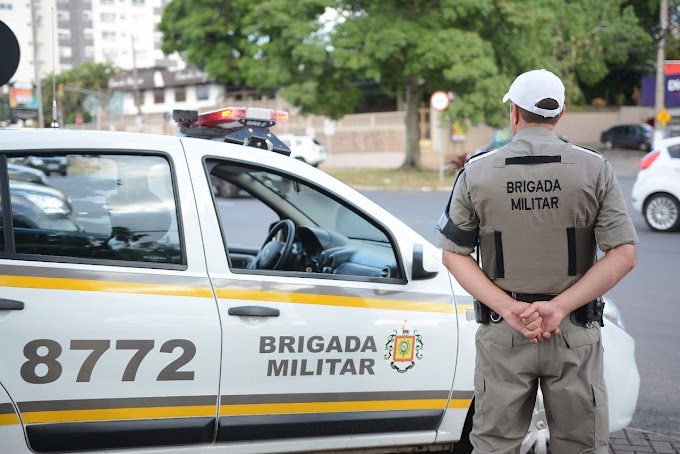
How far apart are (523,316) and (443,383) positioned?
95 centimetres

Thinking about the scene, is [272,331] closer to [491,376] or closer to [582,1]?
[491,376]

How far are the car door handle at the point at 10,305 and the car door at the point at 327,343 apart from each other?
700mm

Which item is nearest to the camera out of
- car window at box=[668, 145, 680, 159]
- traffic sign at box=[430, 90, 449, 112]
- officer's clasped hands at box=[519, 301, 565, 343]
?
officer's clasped hands at box=[519, 301, 565, 343]

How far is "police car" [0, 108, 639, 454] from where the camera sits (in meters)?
3.02

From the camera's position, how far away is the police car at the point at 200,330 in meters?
3.02

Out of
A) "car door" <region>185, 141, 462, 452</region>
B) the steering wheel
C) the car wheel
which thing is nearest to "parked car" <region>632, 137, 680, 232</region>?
the car wheel

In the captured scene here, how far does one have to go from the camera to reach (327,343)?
132 inches

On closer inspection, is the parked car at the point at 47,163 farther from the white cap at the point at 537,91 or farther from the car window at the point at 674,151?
the car window at the point at 674,151

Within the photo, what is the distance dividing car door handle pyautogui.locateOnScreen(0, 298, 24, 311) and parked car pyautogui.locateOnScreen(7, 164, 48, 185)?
505mm

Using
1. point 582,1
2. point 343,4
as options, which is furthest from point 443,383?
point 582,1

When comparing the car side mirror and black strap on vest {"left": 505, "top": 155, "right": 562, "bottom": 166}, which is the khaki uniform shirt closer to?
black strap on vest {"left": 505, "top": 155, "right": 562, "bottom": 166}

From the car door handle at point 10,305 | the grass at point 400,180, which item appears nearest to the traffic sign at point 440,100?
the grass at point 400,180

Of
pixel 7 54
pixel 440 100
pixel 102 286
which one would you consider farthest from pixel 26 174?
pixel 440 100

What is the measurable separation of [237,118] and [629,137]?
4341 centimetres
